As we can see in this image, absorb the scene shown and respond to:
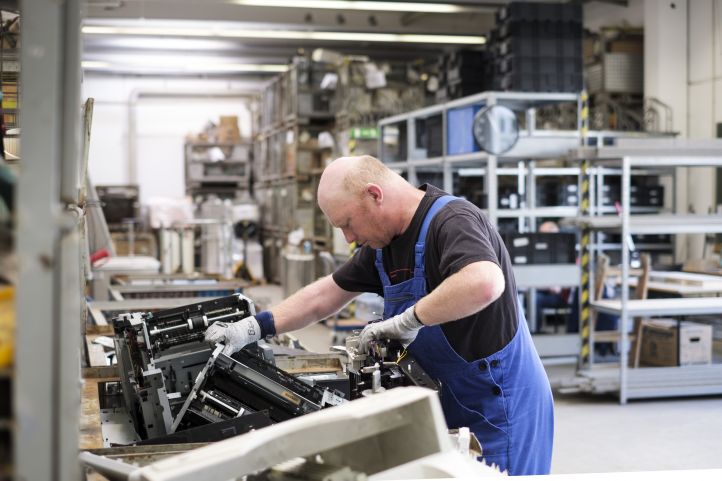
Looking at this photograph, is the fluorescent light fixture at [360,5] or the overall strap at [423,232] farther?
the fluorescent light fixture at [360,5]

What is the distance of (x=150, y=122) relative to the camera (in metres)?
20.4

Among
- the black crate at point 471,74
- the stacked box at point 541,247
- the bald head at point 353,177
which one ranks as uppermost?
the black crate at point 471,74

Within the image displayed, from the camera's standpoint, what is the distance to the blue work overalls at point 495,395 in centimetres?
295

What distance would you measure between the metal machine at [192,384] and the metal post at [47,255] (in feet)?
3.43

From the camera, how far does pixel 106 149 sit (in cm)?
2014

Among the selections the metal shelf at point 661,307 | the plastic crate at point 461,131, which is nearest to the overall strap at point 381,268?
the metal shelf at point 661,307

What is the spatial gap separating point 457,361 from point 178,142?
18400 mm

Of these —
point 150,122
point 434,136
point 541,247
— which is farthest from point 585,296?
point 150,122

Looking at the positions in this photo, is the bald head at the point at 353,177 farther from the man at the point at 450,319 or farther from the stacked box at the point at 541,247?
the stacked box at the point at 541,247

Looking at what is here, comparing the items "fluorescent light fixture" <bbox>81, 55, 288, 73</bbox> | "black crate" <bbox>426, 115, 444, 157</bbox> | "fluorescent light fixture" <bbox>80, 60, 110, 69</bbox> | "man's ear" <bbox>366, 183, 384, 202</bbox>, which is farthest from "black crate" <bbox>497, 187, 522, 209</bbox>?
"fluorescent light fixture" <bbox>80, 60, 110, 69</bbox>

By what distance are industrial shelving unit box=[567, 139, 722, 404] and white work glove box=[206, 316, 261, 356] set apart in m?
4.61

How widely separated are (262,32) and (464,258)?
13.3 meters

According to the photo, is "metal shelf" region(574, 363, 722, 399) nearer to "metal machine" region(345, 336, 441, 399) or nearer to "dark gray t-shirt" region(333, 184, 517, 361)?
"dark gray t-shirt" region(333, 184, 517, 361)

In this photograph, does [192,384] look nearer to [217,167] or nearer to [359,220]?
[359,220]
